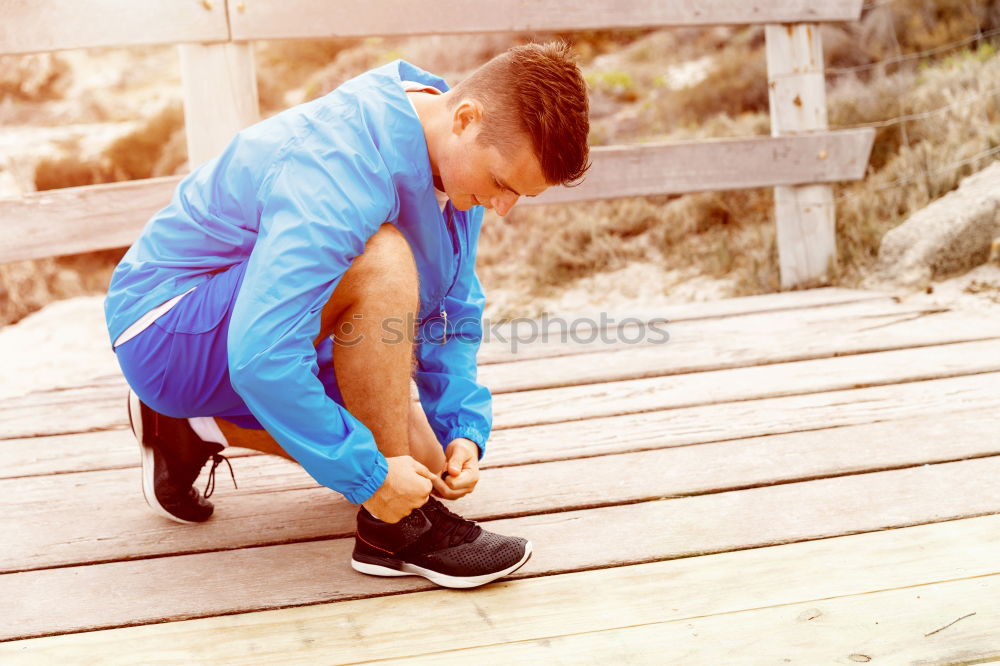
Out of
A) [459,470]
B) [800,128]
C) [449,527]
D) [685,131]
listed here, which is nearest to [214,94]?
[459,470]

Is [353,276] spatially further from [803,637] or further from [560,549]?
[803,637]

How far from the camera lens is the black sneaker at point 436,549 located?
5.29 ft

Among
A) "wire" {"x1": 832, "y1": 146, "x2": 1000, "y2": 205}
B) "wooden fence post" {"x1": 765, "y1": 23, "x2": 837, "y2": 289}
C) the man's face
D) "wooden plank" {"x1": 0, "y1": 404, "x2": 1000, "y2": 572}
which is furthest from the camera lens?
"wire" {"x1": 832, "y1": 146, "x2": 1000, "y2": 205}

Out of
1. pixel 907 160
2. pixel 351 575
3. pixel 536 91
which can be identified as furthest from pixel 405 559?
pixel 907 160

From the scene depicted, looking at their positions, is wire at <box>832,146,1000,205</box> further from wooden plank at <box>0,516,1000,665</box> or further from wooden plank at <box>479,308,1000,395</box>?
wooden plank at <box>0,516,1000,665</box>

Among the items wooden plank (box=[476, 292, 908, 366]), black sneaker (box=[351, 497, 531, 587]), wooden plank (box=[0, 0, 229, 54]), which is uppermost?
wooden plank (box=[0, 0, 229, 54])

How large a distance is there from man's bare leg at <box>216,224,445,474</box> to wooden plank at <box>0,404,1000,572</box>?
35cm

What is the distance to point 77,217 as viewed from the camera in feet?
9.65

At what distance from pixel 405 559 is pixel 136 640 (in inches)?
17.7

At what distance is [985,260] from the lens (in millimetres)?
3449

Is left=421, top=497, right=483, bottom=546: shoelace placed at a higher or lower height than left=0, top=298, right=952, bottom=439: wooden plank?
lower

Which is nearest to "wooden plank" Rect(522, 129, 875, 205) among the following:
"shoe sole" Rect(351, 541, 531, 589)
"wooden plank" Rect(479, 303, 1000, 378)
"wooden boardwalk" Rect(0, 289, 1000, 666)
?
"wooden plank" Rect(479, 303, 1000, 378)

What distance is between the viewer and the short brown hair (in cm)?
152

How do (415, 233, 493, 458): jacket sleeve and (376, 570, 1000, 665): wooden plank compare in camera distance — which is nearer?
(376, 570, 1000, 665): wooden plank
